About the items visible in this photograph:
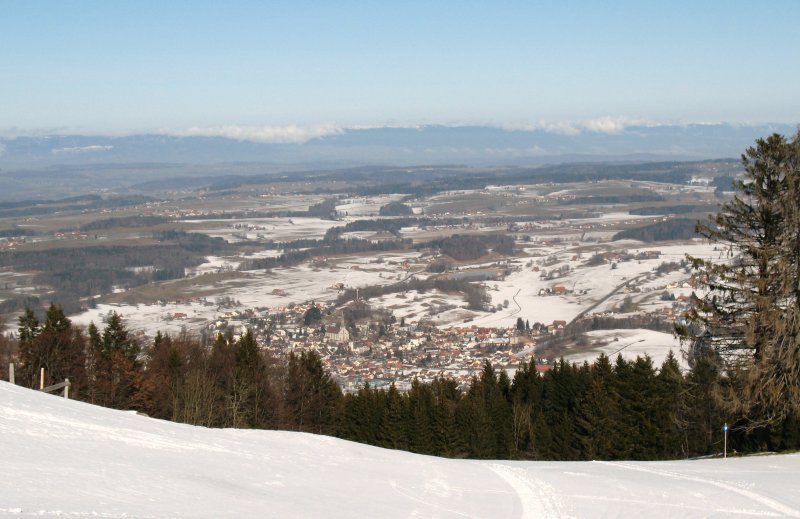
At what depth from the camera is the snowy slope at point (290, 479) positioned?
8594 millimetres

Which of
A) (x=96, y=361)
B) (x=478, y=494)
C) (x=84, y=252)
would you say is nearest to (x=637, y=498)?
(x=478, y=494)

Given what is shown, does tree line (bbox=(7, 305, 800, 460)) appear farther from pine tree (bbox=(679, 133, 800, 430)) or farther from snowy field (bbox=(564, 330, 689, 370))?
snowy field (bbox=(564, 330, 689, 370))

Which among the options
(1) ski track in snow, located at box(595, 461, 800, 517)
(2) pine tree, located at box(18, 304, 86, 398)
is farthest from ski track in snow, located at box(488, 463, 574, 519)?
(2) pine tree, located at box(18, 304, 86, 398)

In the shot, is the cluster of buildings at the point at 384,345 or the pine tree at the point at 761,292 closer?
the pine tree at the point at 761,292

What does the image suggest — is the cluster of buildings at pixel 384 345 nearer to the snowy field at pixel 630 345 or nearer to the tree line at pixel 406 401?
the snowy field at pixel 630 345

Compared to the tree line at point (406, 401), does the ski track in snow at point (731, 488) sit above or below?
above

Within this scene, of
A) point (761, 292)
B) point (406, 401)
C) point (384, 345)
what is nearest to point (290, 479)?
point (761, 292)

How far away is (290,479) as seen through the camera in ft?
36.0

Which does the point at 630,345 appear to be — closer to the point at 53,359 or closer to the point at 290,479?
the point at 53,359

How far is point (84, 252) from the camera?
93.0m

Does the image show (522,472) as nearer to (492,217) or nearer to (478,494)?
(478,494)

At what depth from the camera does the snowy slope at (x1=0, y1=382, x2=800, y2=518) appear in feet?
28.2

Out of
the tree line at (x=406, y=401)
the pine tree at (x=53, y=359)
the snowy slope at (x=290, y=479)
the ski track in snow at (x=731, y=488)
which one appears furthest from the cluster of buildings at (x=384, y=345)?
the snowy slope at (x=290, y=479)

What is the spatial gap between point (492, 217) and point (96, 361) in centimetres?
11150
